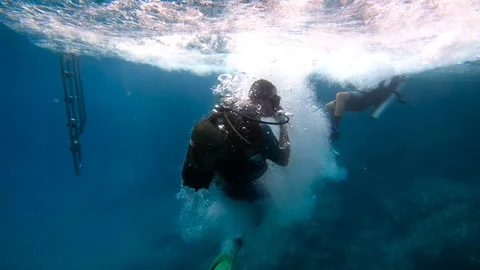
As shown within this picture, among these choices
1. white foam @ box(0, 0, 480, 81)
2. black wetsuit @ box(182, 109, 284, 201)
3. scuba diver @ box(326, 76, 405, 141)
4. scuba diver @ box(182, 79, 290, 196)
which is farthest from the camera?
white foam @ box(0, 0, 480, 81)

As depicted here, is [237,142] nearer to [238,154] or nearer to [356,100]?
[238,154]

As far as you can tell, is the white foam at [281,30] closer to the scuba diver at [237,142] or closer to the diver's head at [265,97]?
the diver's head at [265,97]

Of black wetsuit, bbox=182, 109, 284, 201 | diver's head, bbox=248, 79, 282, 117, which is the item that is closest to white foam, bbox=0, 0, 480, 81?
diver's head, bbox=248, 79, 282, 117

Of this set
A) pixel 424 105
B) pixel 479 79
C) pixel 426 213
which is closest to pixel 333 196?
pixel 426 213

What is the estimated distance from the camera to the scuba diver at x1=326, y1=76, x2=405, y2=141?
8.81m

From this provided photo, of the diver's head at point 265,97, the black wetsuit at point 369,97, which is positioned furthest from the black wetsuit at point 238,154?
the black wetsuit at point 369,97

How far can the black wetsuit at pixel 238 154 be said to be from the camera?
367cm

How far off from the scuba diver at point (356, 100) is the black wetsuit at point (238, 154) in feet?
16.8

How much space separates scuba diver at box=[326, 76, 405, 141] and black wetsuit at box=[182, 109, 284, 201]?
5122mm

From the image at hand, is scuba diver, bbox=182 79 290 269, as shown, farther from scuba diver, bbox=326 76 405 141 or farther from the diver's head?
scuba diver, bbox=326 76 405 141

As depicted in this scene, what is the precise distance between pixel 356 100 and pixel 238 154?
21.5 ft

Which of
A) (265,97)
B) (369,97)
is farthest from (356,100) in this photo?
(265,97)

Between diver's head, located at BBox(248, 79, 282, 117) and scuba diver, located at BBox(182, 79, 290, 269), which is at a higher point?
diver's head, located at BBox(248, 79, 282, 117)

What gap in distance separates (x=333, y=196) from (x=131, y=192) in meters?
26.1
